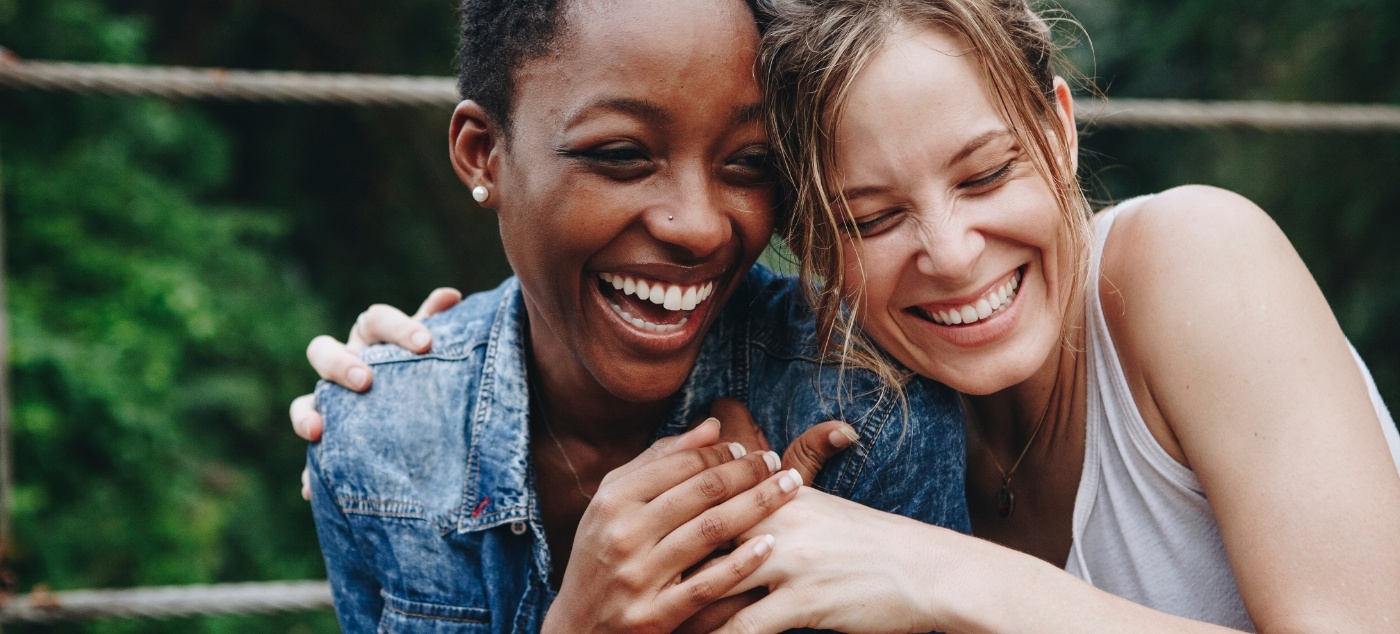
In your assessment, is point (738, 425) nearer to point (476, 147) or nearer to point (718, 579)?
point (718, 579)

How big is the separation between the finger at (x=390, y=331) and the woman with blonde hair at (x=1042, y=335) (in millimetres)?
721

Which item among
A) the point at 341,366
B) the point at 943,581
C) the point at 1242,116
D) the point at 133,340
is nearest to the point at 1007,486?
the point at 943,581

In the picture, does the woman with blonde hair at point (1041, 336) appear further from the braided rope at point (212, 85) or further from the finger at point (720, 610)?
the braided rope at point (212, 85)

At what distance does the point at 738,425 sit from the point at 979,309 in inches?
15.8

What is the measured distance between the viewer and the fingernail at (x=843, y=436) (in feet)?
5.39

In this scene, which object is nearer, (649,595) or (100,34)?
(649,595)

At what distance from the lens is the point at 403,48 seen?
4766mm

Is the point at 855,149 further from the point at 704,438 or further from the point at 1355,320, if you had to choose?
the point at 1355,320

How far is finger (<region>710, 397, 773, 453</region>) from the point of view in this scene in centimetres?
170

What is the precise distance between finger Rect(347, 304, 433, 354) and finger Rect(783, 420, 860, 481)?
0.69m

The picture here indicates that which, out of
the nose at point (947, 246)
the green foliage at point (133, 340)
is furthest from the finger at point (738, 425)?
the green foliage at point (133, 340)

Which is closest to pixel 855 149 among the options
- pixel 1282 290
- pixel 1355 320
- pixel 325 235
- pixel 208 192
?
A: pixel 1282 290

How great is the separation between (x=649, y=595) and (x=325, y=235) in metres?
3.87

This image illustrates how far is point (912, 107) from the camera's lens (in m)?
1.50
